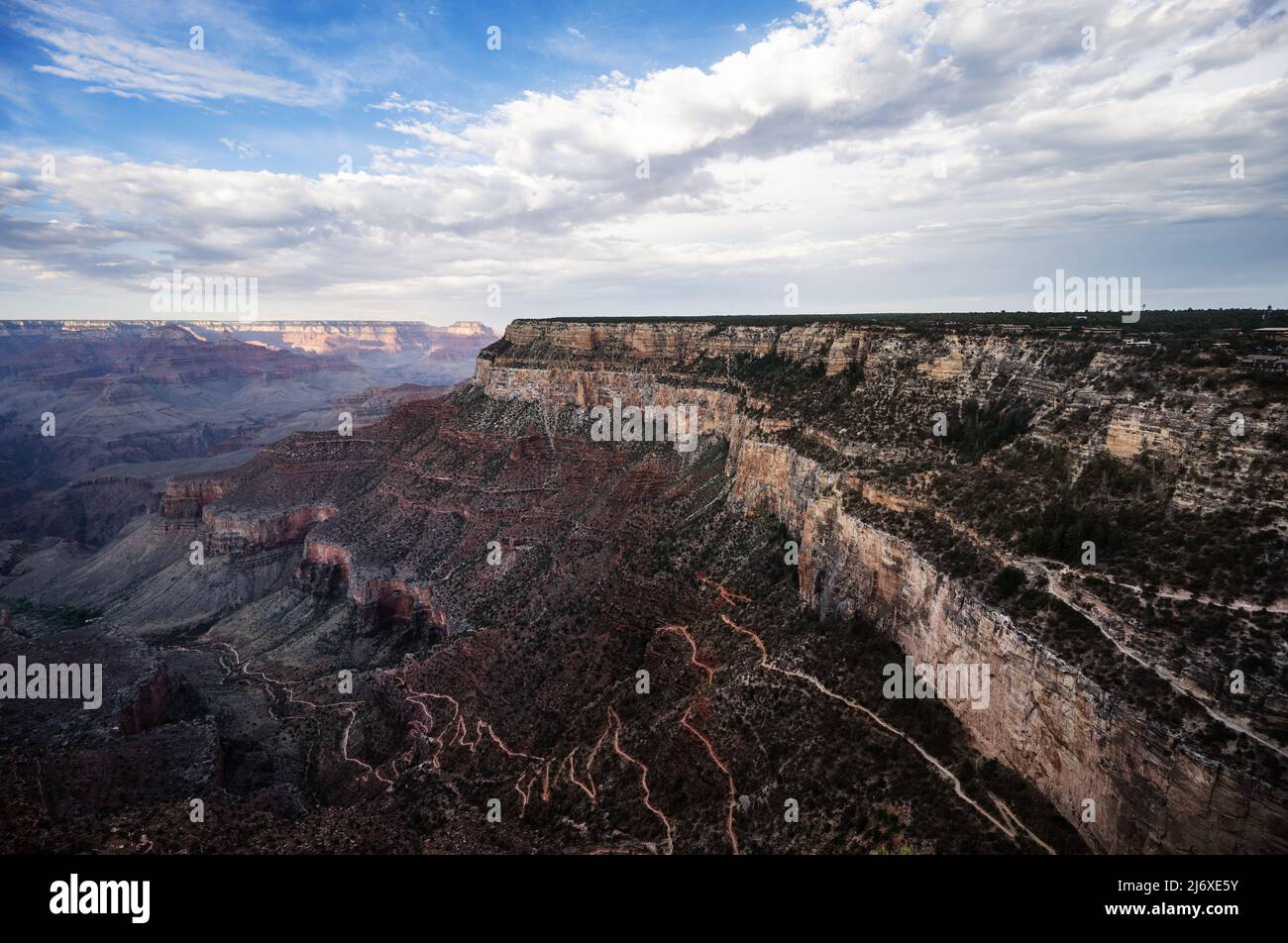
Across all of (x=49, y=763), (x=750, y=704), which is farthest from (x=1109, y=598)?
(x=49, y=763)

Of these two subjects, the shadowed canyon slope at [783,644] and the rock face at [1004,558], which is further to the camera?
the shadowed canyon slope at [783,644]

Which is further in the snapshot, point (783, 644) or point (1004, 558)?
point (783, 644)

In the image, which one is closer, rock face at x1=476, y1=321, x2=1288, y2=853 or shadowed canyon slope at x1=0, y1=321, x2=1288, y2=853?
rock face at x1=476, y1=321, x2=1288, y2=853

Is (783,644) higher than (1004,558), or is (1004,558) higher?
(1004,558)
